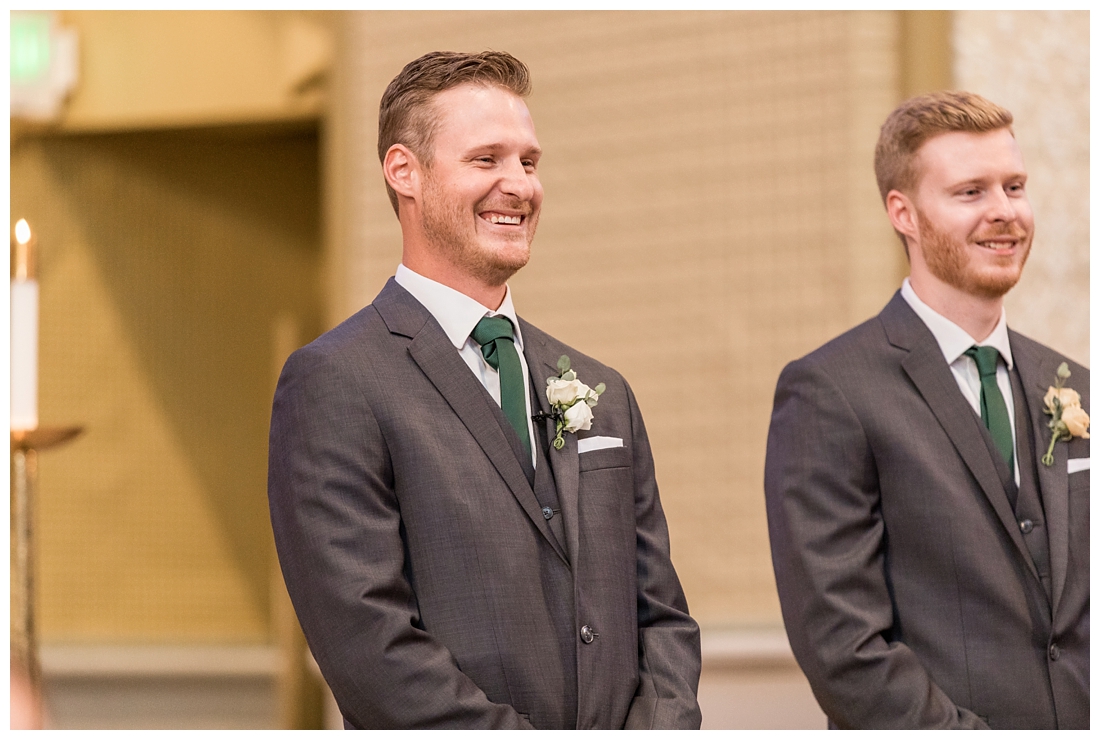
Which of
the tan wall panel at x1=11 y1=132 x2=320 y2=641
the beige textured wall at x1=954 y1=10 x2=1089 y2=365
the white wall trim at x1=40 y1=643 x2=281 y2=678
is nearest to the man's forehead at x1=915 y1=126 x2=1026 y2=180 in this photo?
the beige textured wall at x1=954 y1=10 x2=1089 y2=365

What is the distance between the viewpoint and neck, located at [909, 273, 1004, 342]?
224 cm

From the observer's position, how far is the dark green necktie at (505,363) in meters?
1.91

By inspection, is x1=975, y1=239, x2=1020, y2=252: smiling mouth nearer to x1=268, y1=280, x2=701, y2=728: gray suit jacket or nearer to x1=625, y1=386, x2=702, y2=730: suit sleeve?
x1=625, y1=386, x2=702, y2=730: suit sleeve

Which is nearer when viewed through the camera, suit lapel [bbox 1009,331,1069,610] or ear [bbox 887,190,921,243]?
suit lapel [bbox 1009,331,1069,610]

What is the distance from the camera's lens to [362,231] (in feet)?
11.8

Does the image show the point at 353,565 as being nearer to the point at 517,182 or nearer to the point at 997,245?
the point at 517,182

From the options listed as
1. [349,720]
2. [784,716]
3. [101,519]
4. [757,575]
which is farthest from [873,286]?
[101,519]

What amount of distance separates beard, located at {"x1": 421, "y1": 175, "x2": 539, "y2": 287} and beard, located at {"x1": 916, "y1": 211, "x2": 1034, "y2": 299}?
780 mm

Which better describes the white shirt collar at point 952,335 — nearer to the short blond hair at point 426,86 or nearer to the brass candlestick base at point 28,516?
the short blond hair at point 426,86

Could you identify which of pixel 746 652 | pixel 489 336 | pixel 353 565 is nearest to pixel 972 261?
pixel 489 336

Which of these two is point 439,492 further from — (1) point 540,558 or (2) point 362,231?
(2) point 362,231

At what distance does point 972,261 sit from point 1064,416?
315 mm

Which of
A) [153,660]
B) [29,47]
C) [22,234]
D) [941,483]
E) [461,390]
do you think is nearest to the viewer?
[461,390]

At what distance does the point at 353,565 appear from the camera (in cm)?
171
